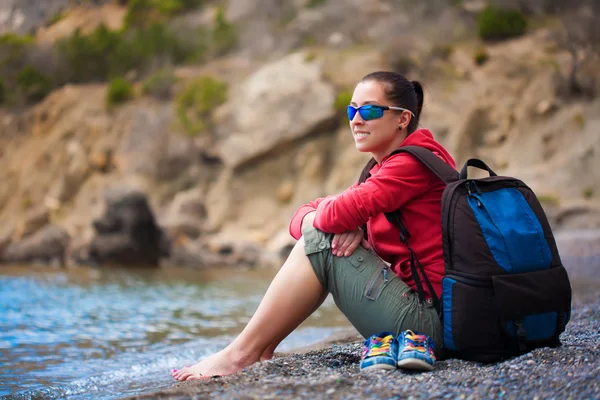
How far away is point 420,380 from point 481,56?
1595cm

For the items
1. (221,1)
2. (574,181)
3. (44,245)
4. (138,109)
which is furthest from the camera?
(221,1)

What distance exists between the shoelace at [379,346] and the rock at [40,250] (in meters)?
13.2

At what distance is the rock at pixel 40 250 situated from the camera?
45.9ft

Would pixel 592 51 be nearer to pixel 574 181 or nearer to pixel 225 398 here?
pixel 574 181

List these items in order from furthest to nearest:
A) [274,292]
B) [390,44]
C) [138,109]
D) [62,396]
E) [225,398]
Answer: [138,109] < [390,44] < [62,396] < [274,292] < [225,398]

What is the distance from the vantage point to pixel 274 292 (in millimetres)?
2209

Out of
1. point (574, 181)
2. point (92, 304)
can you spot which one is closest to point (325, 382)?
point (92, 304)

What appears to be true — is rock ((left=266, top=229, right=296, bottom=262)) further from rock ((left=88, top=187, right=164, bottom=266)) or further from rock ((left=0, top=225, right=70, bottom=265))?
rock ((left=0, top=225, right=70, bottom=265))

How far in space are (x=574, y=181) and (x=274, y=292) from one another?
11592 millimetres

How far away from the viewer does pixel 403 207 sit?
2.21 metres

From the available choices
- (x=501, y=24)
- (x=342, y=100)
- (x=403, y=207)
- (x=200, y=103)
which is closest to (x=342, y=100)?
(x=342, y=100)

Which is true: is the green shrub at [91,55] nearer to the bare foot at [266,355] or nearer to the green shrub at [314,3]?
the green shrub at [314,3]

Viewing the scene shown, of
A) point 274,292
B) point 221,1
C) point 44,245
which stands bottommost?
point 274,292

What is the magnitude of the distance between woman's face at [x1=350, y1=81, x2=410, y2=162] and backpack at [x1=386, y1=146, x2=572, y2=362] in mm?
355
